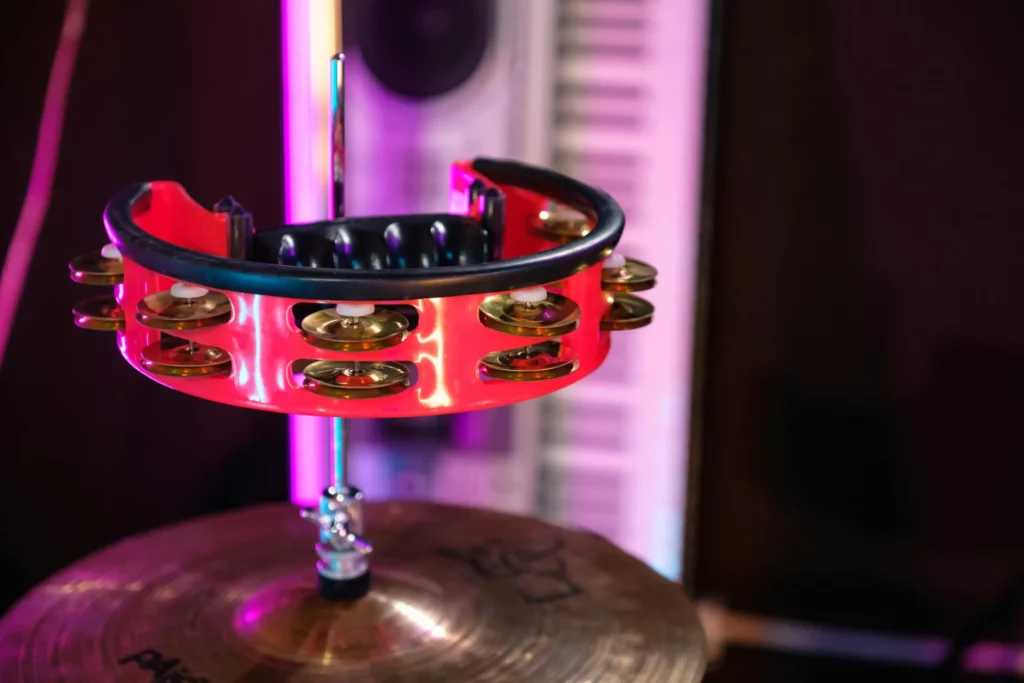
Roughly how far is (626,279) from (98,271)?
16.5 inches

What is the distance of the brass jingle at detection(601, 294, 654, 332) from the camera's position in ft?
3.02

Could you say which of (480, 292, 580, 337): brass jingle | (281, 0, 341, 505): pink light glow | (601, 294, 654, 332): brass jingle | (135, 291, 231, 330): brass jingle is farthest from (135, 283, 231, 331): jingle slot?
(281, 0, 341, 505): pink light glow

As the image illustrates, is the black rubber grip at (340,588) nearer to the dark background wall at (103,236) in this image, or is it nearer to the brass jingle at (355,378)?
the brass jingle at (355,378)

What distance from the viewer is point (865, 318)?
4.58 ft

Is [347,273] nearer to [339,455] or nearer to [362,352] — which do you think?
[362,352]

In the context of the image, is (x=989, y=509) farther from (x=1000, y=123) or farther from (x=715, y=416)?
(x=1000, y=123)

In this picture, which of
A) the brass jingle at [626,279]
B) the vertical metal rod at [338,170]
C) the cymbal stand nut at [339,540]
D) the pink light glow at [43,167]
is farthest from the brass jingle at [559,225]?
the pink light glow at [43,167]

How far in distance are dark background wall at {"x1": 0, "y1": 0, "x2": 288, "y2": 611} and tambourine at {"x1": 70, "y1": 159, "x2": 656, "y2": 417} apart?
0.47m

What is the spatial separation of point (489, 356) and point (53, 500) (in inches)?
35.0

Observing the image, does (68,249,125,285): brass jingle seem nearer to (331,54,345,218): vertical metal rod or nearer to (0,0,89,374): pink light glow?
(331,54,345,218): vertical metal rod

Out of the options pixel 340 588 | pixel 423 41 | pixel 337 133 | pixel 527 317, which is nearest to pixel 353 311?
pixel 527 317

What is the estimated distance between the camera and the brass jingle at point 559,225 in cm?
102

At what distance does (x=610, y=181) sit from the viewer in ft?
4.55

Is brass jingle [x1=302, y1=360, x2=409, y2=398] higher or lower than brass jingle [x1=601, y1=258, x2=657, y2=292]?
above
